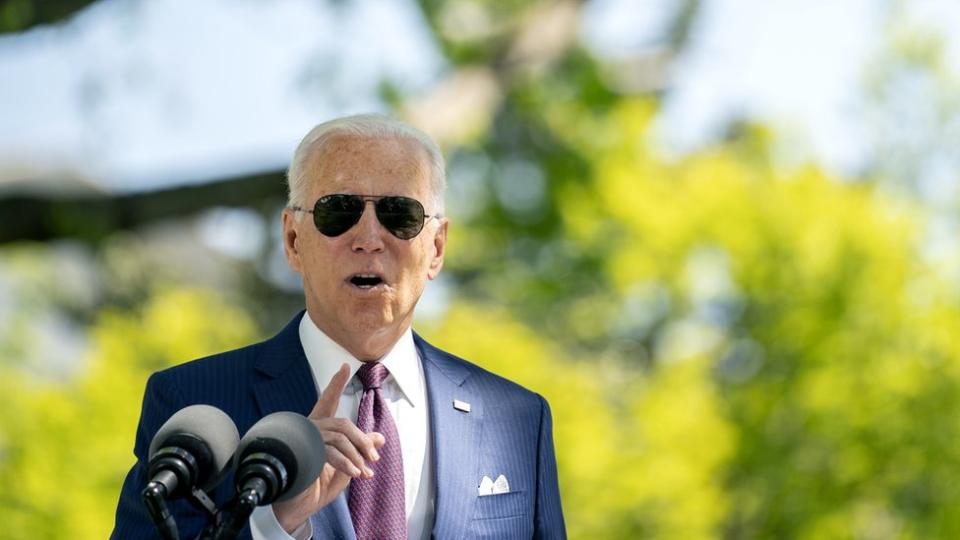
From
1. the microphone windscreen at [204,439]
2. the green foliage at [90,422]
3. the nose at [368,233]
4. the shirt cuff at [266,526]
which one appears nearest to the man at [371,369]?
the nose at [368,233]

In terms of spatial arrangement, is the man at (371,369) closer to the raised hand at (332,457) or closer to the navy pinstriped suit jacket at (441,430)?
the navy pinstriped suit jacket at (441,430)

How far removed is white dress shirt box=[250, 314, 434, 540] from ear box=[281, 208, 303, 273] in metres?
0.13

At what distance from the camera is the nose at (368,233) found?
306cm

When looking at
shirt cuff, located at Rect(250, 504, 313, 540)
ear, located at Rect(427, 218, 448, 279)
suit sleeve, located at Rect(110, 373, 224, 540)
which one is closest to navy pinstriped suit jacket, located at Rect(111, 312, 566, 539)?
suit sleeve, located at Rect(110, 373, 224, 540)

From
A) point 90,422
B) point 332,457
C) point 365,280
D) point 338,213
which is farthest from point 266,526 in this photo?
point 90,422

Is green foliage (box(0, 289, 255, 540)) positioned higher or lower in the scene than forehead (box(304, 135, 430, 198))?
higher

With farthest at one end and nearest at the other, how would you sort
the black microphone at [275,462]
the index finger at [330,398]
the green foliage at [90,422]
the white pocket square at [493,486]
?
1. the green foliage at [90,422]
2. the white pocket square at [493,486]
3. the index finger at [330,398]
4. the black microphone at [275,462]

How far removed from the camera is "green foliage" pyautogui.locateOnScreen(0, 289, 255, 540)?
58.4 ft

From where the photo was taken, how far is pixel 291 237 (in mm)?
3219

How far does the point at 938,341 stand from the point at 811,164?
388 centimetres

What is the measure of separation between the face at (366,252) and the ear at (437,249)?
0.13 ft

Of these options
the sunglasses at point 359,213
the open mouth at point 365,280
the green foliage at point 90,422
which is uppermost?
the green foliage at point 90,422

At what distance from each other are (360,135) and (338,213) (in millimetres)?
168

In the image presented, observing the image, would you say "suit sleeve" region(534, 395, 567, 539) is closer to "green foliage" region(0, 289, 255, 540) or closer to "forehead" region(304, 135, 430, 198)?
"forehead" region(304, 135, 430, 198)
